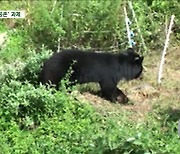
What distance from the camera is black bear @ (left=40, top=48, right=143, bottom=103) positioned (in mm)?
8422

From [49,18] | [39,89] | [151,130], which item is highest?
[49,18]

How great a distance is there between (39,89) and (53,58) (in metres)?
0.89

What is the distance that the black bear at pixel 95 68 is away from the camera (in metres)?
8.42

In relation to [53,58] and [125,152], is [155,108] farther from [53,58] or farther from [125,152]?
[125,152]

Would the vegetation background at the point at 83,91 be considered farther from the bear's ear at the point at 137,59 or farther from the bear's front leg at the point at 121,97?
the bear's ear at the point at 137,59

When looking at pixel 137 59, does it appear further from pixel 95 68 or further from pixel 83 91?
pixel 83 91

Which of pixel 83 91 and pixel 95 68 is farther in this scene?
pixel 83 91

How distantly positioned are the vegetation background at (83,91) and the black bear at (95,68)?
23cm

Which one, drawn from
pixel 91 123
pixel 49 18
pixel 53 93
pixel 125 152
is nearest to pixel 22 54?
pixel 49 18

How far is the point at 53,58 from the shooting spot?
8445mm

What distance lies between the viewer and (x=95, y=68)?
862 cm

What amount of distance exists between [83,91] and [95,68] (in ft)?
1.39

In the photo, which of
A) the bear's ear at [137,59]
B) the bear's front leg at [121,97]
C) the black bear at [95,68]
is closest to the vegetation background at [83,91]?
the bear's front leg at [121,97]

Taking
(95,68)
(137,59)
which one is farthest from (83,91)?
(137,59)
